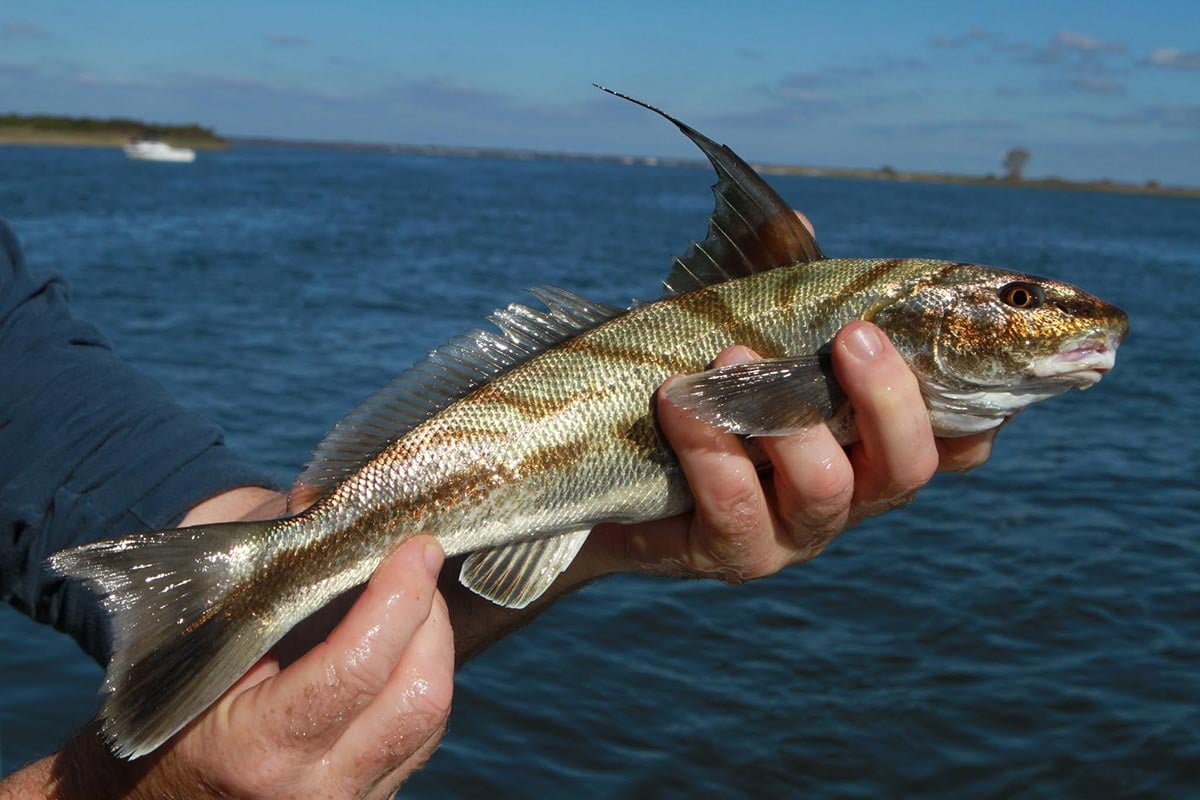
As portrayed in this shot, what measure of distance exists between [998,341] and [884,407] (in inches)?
22.7

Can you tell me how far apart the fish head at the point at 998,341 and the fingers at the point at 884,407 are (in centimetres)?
20

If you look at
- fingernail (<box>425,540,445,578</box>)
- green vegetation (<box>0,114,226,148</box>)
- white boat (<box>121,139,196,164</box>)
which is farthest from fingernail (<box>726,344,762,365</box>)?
green vegetation (<box>0,114,226,148</box>)

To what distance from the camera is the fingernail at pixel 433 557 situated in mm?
3137

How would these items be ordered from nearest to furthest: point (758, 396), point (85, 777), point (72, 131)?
point (85, 777) < point (758, 396) < point (72, 131)

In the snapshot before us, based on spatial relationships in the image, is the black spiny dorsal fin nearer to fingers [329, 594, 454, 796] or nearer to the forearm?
fingers [329, 594, 454, 796]

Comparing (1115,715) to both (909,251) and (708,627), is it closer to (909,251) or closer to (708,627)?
(708,627)

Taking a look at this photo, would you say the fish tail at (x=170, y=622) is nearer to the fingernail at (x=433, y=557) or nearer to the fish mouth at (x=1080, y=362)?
the fingernail at (x=433, y=557)

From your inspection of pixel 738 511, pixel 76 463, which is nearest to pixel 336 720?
pixel 738 511

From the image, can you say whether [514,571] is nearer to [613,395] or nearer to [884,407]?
[613,395]

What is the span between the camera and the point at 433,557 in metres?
3.17

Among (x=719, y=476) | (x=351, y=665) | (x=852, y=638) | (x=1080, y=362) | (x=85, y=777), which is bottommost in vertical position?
(x=852, y=638)

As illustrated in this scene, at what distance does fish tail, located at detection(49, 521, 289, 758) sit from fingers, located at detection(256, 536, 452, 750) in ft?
0.66

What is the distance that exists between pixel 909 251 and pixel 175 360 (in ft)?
113

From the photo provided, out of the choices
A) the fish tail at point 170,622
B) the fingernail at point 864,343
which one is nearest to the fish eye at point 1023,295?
the fingernail at point 864,343
